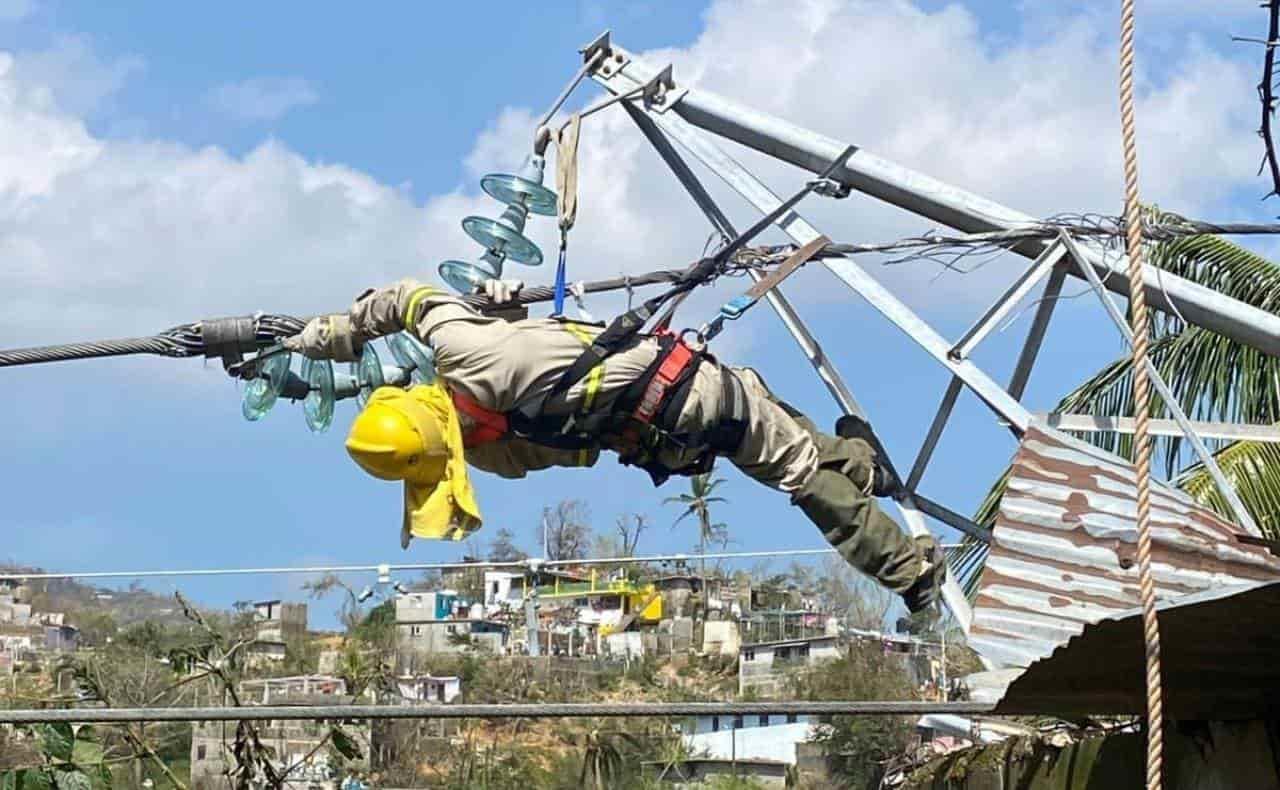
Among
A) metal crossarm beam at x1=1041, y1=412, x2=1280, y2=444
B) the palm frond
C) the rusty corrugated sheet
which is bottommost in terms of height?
the rusty corrugated sheet

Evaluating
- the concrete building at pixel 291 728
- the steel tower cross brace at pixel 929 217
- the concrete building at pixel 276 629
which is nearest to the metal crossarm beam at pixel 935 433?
the steel tower cross brace at pixel 929 217

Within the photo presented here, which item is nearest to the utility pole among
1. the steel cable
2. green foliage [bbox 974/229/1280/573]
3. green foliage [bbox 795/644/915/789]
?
green foliage [bbox 795/644/915/789]

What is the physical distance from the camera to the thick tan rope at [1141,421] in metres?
2.85

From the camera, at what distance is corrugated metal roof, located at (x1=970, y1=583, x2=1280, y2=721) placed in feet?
10.3

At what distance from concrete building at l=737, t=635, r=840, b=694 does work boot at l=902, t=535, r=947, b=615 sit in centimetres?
1428

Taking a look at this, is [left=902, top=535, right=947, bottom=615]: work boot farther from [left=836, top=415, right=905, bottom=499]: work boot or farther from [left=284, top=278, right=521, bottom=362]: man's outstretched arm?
[left=284, top=278, right=521, bottom=362]: man's outstretched arm

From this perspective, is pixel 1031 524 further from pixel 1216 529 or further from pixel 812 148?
pixel 812 148

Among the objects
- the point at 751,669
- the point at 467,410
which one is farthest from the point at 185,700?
the point at 467,410

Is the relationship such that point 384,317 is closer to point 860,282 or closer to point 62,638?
point 860,282

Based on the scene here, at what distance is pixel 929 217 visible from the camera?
5348 millimetres

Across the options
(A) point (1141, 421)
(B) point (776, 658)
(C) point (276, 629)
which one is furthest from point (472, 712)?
(B) point (776, 658)

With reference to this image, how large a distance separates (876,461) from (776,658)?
54.6ft

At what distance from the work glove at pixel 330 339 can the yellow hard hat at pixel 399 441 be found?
17.5 inches

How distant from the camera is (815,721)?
21922mm
